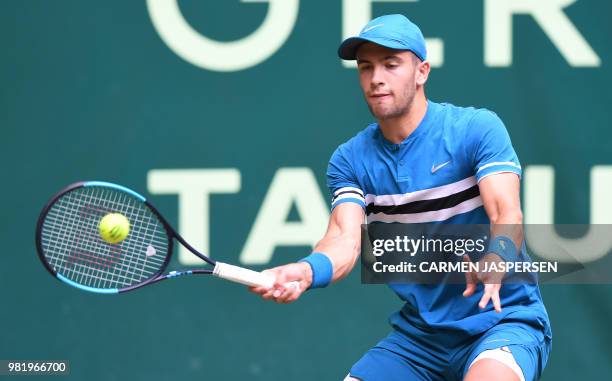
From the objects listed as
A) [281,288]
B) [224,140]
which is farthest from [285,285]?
[224,140]

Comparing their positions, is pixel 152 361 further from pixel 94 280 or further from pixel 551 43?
pixel 551 43

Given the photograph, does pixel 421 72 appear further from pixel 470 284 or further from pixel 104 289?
pixel 104 289

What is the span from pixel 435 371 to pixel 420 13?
1694mm

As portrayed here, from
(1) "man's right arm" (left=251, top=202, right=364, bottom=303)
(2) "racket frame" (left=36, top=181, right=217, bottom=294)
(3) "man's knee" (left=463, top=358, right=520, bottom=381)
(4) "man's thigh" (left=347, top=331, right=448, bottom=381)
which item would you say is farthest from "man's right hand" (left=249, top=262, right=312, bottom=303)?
(3) "man's knee" (left=463, top=358, right=520, bottom=381)

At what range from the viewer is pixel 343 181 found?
367cm

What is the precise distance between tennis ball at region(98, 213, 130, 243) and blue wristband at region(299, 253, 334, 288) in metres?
0.53

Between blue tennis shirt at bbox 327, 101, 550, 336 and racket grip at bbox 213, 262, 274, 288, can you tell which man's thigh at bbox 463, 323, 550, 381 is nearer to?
blue tennis shirt at bbox 327, 101, 550, 336

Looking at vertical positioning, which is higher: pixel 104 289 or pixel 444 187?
pixel 444 187

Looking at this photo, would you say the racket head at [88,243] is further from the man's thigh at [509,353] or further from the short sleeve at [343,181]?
the man's thigh at [509,353]

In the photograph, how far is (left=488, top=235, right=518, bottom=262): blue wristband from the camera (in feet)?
10.5

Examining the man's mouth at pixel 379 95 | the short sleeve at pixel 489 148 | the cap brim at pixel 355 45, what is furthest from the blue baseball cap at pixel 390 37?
the short sleeve at pixel 489 148

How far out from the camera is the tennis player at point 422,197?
339 cm

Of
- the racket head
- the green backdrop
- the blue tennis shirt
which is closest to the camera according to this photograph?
the blue tennis shirt

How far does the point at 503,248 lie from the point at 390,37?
712mm
